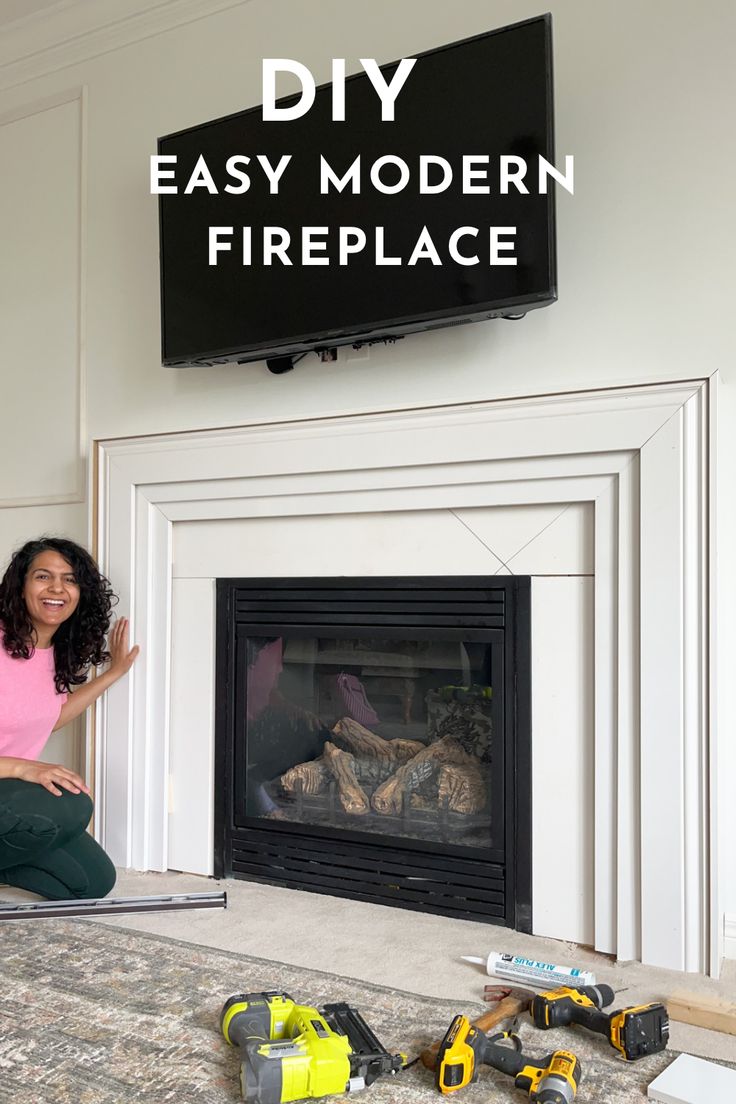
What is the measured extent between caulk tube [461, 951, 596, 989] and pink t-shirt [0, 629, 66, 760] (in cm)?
142

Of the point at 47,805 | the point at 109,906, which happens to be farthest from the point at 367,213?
the point at 109,906

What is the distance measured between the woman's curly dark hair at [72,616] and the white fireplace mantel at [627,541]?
2.17 feet

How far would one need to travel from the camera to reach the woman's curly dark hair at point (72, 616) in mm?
2688

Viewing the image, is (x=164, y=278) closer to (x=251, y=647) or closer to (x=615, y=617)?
(x=251, y=647)

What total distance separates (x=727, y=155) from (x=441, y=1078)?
195 centimetres

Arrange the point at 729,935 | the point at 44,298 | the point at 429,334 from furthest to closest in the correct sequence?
the point at 44,298
the point at 429,334
the point at 729,935

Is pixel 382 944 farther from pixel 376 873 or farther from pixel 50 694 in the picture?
pixel 50 694

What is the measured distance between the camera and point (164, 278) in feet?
8.86

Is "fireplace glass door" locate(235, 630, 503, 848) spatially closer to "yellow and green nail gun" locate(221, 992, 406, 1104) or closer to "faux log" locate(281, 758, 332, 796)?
"faux log" locate(281, 758, 332, 796)

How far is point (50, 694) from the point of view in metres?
2.71

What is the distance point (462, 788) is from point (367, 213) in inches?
57.4

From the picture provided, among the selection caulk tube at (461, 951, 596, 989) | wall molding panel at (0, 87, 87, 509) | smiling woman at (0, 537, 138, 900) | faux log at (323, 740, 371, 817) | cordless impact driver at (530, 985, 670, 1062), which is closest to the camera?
cordless impact driver at (530, 985, 670, 1062)

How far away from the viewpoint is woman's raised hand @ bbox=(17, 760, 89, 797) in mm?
2412

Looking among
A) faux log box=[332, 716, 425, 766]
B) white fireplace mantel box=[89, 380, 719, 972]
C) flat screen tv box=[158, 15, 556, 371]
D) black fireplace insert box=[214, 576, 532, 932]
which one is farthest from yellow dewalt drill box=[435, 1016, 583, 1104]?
flat screen tv box=[158, 15, 556, 371]
